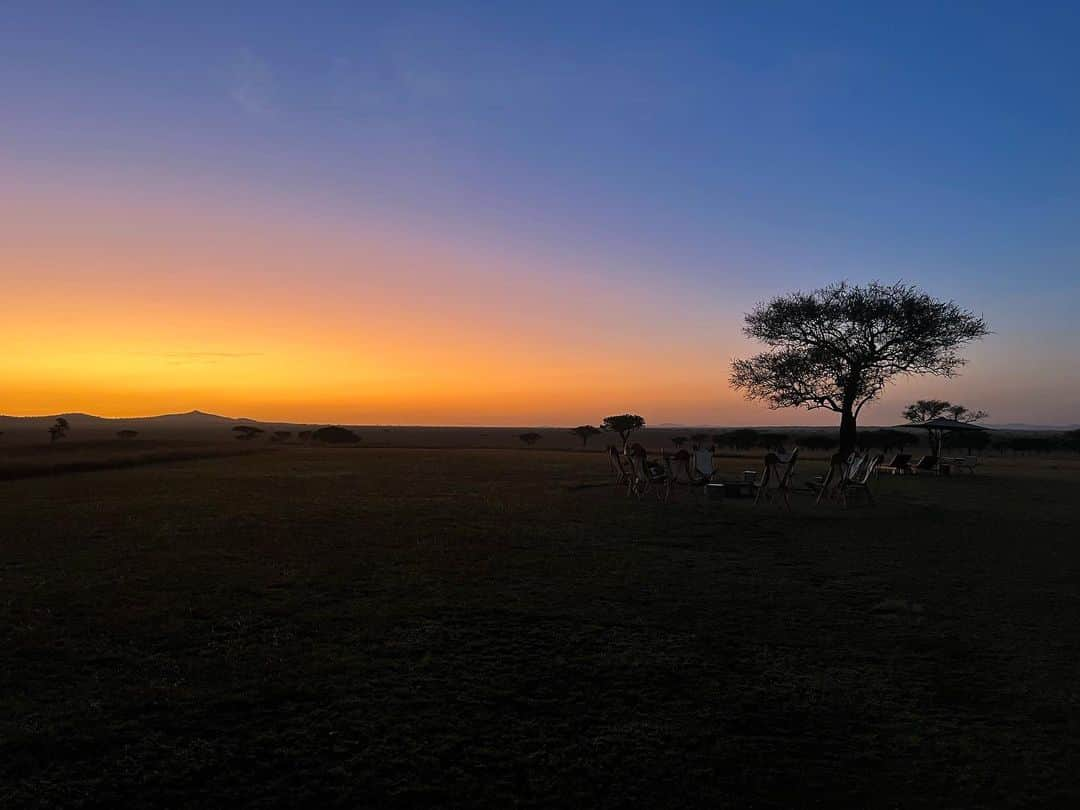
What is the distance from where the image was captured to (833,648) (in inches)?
230

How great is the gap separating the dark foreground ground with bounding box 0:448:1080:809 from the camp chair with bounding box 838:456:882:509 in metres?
5.64

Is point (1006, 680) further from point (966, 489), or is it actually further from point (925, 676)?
point (966, 489)

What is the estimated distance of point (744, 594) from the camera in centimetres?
757

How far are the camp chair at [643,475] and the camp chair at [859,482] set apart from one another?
12.8 ft

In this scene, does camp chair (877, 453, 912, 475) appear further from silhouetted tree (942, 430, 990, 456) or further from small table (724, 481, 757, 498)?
silhouetted tree (942, 430, 990, 456)

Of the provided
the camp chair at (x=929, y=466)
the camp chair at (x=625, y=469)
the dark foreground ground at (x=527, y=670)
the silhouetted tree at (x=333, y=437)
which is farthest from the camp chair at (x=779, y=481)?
the silhouetted tree at (x=333, y=437)

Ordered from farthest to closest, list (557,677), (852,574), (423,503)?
(423,503), (852,574), (557,677)

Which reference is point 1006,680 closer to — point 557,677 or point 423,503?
point 557,677

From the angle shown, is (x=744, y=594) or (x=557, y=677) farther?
(x=744, y=594)

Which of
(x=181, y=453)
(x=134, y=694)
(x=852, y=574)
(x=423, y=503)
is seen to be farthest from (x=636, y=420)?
(x=134, y=694)

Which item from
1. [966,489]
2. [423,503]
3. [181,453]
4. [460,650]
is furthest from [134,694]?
[181,453]

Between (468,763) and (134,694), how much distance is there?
2.25 meters

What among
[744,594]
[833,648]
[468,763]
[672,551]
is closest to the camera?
[468,763]

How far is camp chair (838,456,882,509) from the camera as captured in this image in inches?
659
